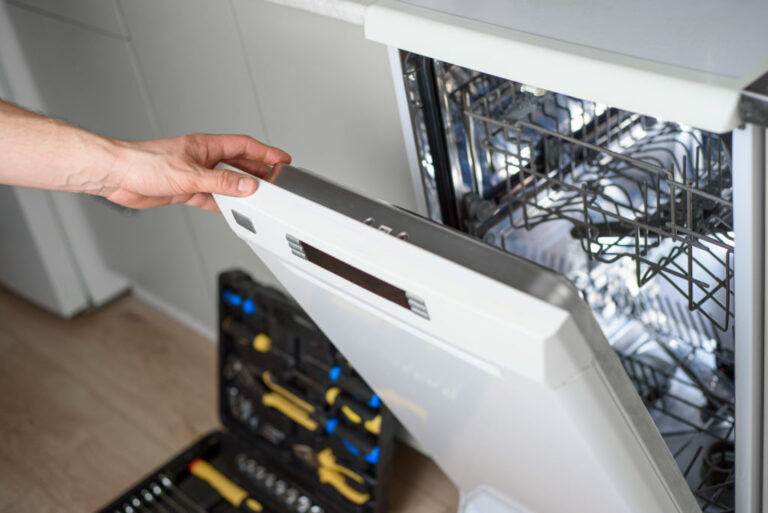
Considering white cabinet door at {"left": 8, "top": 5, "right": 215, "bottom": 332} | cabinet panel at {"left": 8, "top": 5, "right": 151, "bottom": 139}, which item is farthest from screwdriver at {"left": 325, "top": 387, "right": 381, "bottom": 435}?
cabinet panel at {"left": 8, "top": 5, "right": 151, "bottom": 139}

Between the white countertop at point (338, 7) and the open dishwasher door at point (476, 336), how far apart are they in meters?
0.27

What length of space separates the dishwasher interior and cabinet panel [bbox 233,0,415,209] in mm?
73

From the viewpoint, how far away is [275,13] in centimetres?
121

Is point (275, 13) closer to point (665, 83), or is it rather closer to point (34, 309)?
point (665, 83)

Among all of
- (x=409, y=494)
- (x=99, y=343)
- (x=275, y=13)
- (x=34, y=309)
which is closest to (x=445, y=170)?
(x=275, y=13)

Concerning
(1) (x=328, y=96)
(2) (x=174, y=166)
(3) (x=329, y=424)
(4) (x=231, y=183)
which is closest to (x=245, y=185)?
(4) (x=231, y=183)

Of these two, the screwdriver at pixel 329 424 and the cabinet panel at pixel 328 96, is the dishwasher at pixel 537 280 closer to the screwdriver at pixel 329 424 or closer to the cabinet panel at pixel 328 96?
the cabinet panel at pixel 328 96

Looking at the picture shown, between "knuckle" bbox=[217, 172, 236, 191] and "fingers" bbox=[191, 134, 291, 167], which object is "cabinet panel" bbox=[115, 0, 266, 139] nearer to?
"fingers" bbox=[191, 134, 291, 167]

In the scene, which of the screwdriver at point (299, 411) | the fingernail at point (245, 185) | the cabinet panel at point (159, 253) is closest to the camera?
the fingernail at point (245, 185)

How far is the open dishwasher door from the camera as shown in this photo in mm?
657

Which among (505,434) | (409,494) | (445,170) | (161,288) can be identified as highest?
(445,170)

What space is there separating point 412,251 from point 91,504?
1304mm

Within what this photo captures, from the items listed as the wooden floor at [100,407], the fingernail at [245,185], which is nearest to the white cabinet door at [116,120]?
the wooden floor at [100,407]

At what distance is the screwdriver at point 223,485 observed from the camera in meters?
1.60
